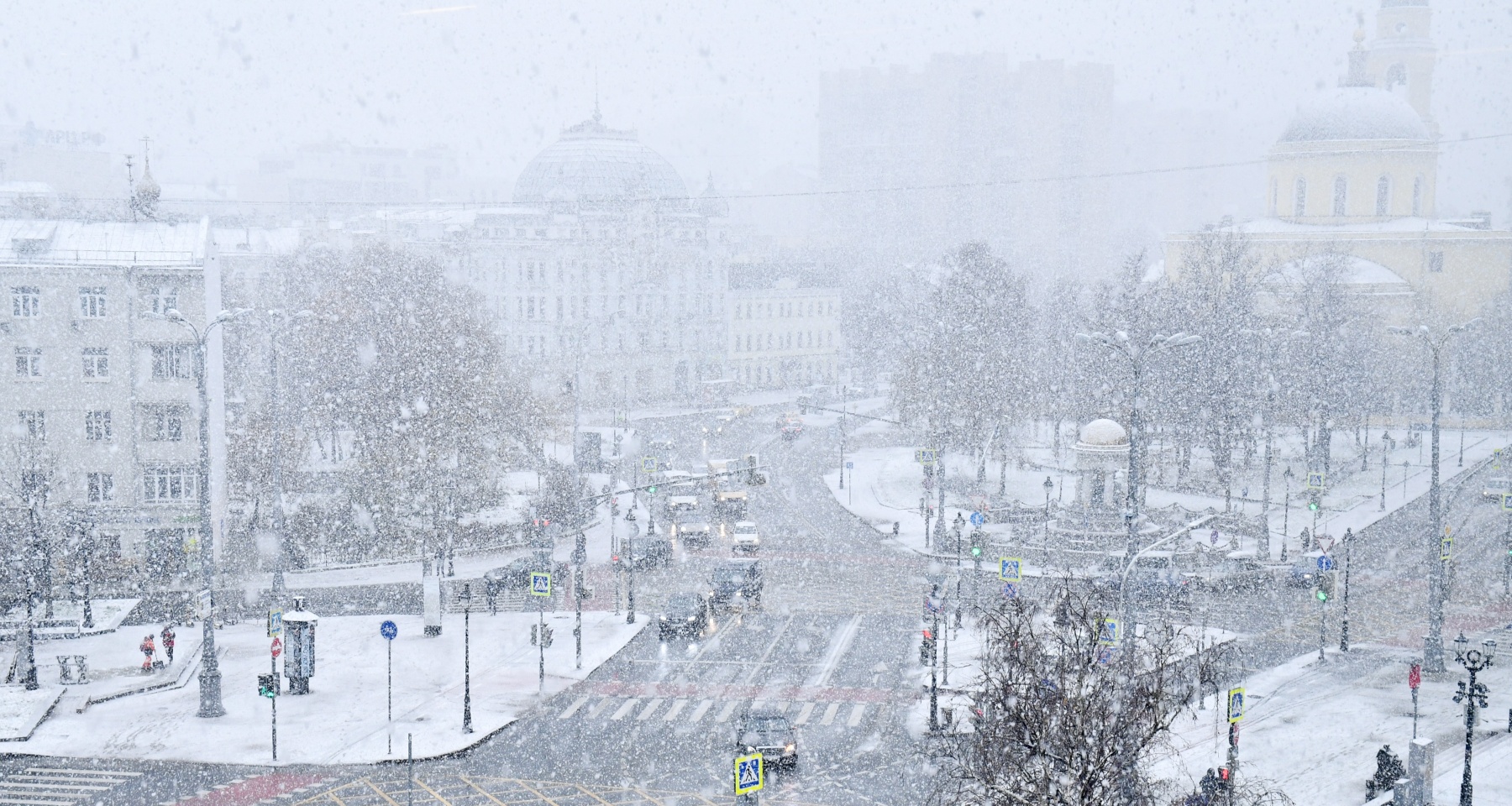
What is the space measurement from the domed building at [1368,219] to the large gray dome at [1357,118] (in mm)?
58

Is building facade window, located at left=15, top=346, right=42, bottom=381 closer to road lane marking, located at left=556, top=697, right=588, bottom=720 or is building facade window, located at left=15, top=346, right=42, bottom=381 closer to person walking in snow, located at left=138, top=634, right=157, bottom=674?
person walking in snow, located at left=138, top=634, right=157, bottom=674

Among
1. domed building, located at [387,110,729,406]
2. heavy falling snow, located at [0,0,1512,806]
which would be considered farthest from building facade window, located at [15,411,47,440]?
domed building, located at [387,110,729,406]

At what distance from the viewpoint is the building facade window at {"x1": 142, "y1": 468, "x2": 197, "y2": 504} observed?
48.1 m

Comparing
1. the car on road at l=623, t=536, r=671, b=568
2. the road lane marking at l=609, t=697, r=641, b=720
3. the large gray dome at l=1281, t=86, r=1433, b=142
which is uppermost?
the large gray dome at l=1281, t=86, r=1433, b=142

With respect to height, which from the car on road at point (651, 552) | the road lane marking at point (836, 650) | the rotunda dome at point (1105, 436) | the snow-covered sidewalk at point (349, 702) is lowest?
the snow-covered sidewalk at point (349, 702)

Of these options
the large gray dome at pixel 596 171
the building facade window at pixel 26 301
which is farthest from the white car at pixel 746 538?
the large gray dome at pixel 596 171

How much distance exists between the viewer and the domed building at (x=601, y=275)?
96.9 meters

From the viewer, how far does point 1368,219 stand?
92.2m

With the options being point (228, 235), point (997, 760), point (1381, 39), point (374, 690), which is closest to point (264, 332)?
point (228, 235)

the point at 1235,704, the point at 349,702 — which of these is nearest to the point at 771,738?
the point at 1235,704

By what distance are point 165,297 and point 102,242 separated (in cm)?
372

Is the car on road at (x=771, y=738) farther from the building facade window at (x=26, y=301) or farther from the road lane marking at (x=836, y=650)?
the building facade window at (x=26, y=301)

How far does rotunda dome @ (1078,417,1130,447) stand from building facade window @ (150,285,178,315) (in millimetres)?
33292

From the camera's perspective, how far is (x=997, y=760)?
17609 mm
